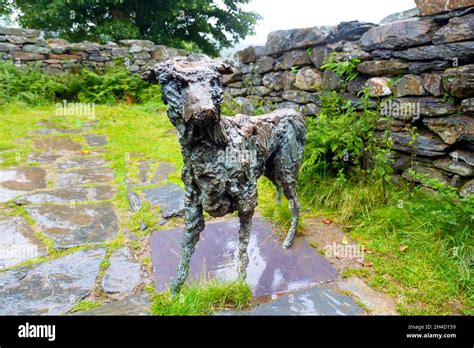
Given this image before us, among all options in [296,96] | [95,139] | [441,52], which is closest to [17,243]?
[95,139]

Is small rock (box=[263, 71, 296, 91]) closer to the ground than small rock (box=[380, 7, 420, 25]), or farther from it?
closer to the ground

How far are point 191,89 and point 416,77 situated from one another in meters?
3.14

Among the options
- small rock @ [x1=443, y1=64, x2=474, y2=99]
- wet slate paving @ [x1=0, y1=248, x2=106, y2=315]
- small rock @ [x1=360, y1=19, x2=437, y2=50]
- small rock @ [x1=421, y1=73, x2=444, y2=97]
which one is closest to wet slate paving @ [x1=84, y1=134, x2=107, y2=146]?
wet slate paving @ [x1=0, y1=248, x2=106, y2=315]

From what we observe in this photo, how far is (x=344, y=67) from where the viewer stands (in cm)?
462

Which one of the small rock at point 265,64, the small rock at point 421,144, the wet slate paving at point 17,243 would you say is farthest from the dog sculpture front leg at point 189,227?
the small rock at point 265,64

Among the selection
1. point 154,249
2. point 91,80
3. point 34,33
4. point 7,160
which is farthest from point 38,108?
point 154,249

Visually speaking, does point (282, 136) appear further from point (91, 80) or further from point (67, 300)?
point (91, 80)

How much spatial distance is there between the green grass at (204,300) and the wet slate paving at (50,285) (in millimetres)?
703

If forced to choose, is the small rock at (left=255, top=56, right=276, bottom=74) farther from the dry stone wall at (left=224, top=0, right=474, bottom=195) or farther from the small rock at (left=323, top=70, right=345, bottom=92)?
the small rock at (left=323, top=70, right=345, bottom=92)

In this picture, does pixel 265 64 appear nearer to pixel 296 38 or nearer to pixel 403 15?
pixel 296 38

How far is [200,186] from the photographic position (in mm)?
2373

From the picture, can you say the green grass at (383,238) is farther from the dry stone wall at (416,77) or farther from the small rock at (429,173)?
Result: the dry stone wall at (416,77)

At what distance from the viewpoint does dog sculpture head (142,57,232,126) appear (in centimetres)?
188

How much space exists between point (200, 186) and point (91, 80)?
891 cm
